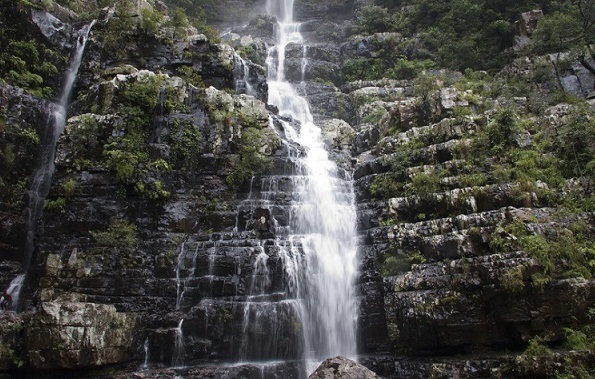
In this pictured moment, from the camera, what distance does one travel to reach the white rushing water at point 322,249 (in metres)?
11.4

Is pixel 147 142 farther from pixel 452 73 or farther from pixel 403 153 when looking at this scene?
pixel 452 73

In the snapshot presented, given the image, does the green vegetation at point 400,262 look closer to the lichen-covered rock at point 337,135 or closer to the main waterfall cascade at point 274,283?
the main waterfall cascade at point 274,283

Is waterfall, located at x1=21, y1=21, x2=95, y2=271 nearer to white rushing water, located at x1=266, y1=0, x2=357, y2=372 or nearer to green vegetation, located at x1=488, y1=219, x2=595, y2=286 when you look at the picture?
white rushing water, located at x1=266, y1=0, x2=357, y2=372

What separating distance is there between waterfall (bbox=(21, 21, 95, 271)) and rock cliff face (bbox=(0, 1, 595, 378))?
0.29 m

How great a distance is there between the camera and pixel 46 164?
15234 mm

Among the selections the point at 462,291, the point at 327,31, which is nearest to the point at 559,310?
the point at 462,291

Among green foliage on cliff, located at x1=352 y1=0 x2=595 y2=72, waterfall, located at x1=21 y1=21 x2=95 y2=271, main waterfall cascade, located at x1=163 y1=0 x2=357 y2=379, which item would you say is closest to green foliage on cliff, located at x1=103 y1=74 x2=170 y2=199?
main waterfall cascade, located at x1=163 y1=0 x2=357 y2=379

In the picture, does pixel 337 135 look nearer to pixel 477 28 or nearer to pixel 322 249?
pixel 322 249

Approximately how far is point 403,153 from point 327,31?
2187cm

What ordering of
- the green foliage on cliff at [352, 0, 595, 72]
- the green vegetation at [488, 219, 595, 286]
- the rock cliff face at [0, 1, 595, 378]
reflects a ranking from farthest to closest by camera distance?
the green foliage on cliff at [352, 0, 595, 72] < the rock cliff face at [0, 1, 595, 378] < the green vegetation at [488, 219, 595, 286]

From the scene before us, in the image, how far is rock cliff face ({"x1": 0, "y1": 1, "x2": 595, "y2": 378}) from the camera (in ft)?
31.1

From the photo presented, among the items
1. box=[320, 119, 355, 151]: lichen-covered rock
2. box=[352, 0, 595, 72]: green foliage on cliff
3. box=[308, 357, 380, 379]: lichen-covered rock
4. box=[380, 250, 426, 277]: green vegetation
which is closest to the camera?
box=[308, 357, 380, 379]: lichen-covered rock

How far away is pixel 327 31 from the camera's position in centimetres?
3325

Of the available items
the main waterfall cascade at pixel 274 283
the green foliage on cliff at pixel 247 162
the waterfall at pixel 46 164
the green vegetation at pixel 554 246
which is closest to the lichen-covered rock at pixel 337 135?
the main waterfall cascade at pixel 274 283
